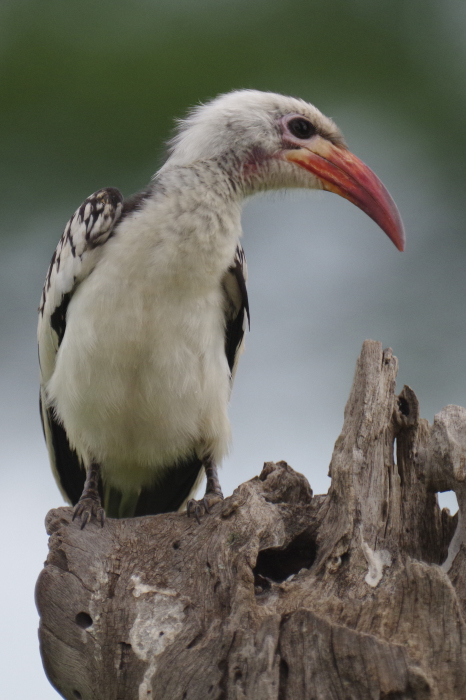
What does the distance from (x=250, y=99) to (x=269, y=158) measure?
1.38ft

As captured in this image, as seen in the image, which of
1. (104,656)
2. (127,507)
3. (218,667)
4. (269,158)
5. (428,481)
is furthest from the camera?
(127,507)

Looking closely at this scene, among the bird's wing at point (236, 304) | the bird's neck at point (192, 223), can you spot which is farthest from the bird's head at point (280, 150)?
the bird's wing at point (236, 304)

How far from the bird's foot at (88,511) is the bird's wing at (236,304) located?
132 centimetres

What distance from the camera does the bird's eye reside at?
4.32 m

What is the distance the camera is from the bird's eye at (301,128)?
14.2ft

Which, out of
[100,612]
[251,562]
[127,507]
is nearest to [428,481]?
[251,562]

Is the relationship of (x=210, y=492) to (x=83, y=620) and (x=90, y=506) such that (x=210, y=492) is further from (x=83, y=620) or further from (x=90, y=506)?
(x=83, y=620)

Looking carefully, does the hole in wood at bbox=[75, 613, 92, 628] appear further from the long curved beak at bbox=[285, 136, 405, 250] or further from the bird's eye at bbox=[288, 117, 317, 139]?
the bird's eye at bbox=[288, 117, 317, 139]

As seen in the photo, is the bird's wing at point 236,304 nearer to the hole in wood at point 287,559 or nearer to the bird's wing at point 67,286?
the bird's wing at point 67,286

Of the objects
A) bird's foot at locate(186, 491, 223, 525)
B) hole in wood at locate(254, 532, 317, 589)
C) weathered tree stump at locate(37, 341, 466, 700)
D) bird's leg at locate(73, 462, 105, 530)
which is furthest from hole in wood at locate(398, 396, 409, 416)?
bird's leg at locate(73, 462, 105, 530)

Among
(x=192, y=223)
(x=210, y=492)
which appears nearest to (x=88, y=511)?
(x=210, y=492)

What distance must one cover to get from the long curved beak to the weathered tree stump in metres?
1.17

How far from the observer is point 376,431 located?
10.0 ft

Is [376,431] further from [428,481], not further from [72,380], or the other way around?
[72,380]
